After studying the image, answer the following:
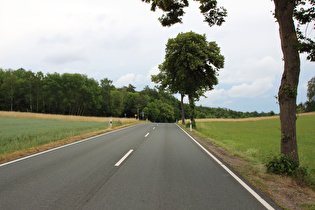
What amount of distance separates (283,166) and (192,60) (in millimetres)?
16434

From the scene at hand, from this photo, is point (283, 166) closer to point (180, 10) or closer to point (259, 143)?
point (180, 10)

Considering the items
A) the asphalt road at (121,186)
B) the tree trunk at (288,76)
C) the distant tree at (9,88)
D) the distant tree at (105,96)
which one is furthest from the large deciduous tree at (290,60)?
the distant tree at (105,96)

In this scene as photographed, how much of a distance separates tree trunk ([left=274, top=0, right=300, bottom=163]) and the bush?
0.14m

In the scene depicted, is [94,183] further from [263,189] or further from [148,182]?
[263,189]

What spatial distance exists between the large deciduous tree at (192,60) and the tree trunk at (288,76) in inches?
578

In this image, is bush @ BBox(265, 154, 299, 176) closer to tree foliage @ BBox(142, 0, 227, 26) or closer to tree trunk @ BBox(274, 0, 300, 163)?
tree trunk @ BBox(274, 0, 300, 163)

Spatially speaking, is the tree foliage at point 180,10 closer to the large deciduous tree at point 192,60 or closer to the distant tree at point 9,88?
the large deciduous tree at point 192,60

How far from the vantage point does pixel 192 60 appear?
20.0m

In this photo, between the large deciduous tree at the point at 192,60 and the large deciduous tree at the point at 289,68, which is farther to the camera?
the large deciduous tree at the point at 192,60

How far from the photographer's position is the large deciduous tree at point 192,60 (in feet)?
67.4

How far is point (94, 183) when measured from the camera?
13.8 feet

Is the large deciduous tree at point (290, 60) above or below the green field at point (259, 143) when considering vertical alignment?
above

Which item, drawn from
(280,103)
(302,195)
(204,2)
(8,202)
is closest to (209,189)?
(302,195)

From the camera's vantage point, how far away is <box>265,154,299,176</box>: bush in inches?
191
